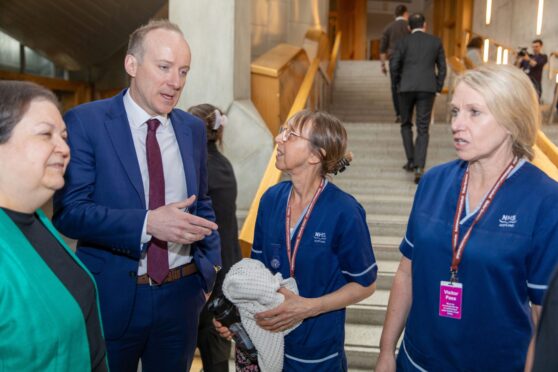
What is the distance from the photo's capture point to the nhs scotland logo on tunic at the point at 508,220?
4.98 ft

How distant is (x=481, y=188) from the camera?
1656mm

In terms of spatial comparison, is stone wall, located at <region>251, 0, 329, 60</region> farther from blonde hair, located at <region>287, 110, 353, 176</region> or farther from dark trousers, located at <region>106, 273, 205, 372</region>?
dark trousers, located at <region>106, 273, 205, 372</region>

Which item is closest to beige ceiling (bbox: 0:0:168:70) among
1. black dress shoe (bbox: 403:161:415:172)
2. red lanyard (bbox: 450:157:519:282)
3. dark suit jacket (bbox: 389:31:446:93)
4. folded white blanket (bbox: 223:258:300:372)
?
dark suit jacket (bbox: 389:31:446:93)

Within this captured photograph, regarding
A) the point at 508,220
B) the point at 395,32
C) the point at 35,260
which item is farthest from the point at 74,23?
the point at 508,220

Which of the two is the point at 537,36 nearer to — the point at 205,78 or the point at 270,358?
the point at 205,78

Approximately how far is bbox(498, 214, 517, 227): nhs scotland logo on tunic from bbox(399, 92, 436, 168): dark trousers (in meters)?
4.15

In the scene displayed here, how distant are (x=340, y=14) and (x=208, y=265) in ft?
68.5

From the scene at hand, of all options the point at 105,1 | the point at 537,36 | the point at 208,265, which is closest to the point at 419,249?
the point at 208,265

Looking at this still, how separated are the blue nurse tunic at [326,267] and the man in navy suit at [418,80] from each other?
3.82m

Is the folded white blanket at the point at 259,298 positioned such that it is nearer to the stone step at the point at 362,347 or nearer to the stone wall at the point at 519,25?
the stone step at the point at 362,347

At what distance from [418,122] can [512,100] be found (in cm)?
421

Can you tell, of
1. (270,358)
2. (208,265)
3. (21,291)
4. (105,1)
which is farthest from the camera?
(105,1)

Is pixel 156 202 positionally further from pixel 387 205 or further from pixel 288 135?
pixel 387 205

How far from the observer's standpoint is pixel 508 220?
5.01 feet
